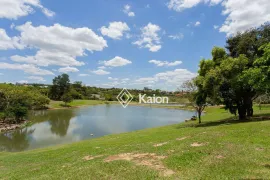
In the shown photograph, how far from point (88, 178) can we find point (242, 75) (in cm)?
1728

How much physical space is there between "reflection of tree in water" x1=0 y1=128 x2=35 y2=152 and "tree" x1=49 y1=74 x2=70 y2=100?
240ft

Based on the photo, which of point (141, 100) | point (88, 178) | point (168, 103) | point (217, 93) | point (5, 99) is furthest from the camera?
point (141, 100)

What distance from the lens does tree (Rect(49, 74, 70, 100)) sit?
103625mm

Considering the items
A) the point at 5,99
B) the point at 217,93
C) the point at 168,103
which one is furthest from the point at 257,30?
the point at 168,103

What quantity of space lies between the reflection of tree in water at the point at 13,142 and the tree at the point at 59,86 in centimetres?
7321

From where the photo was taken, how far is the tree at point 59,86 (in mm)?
103625

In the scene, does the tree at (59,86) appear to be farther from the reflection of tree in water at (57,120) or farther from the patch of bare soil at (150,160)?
the patch of bare soil at (150,160)

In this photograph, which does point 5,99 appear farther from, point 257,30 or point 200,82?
point 257,30

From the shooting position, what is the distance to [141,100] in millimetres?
110812

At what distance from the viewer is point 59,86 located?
10469 centimetres

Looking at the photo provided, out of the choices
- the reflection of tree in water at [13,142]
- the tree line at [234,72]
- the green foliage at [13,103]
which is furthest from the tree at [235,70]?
the green foliage at [13,103]

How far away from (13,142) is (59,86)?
267ft

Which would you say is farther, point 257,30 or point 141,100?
point 141,100

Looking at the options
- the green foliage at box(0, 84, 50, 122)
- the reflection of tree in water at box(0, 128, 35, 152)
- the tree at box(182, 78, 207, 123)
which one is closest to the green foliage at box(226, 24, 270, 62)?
the tree at box(182, 78, 207, 123)
